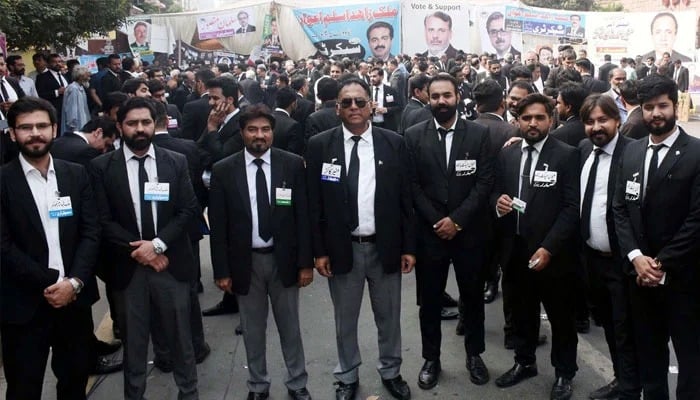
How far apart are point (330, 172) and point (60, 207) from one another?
66.2 inches

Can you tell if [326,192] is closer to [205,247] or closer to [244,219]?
[244,219]

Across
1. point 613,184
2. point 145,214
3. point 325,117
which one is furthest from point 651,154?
point 325,117

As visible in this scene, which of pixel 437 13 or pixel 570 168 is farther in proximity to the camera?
pixel 437 13

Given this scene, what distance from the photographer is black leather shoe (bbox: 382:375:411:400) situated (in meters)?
4.42

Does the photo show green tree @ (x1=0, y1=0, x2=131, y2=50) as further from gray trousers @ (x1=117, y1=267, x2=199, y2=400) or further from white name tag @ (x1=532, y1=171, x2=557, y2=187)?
white name tag @ (x1=532, y1=171, x2=557, y2=187)

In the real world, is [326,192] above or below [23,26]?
below

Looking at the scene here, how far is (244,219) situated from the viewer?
13.8 feet

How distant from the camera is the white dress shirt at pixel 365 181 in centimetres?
429

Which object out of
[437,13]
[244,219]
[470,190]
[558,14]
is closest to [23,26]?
[244,219]

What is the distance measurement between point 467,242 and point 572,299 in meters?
0.81

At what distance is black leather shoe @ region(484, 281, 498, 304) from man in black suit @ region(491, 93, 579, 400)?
5.53ft

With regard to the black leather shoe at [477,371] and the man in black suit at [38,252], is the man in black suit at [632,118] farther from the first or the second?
A: the man in black suit at [38,252]

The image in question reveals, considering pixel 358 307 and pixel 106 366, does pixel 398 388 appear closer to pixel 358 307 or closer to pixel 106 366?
pixel 358 307

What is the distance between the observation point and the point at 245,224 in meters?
4.20
